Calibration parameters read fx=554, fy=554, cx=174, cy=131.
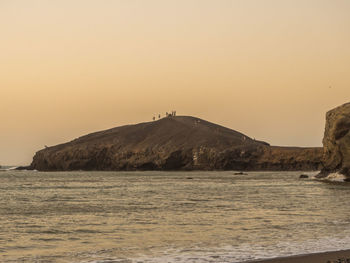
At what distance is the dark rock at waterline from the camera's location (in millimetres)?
95062

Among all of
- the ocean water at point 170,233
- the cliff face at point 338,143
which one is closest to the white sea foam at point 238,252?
the ocean water at point 170,233

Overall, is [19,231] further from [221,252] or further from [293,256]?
[293,256]

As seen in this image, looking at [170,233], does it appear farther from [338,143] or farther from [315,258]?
[338,143]

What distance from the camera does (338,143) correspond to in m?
97.2

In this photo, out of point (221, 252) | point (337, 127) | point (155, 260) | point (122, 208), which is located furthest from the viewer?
point (337, 127)

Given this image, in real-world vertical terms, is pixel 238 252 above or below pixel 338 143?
below

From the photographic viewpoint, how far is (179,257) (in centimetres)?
1920

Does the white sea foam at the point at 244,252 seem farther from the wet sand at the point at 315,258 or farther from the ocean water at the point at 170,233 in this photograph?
the wet sand at the point at 315,258

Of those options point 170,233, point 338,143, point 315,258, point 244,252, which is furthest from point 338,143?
point 315,258

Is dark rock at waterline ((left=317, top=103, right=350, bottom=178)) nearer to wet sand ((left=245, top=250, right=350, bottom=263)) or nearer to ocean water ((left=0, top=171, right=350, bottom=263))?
ocean water ((left=0, top=171, right=350, bottom=263))

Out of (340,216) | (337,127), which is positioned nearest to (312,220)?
(340,216)

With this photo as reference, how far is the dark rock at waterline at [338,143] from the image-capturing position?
95062 mm

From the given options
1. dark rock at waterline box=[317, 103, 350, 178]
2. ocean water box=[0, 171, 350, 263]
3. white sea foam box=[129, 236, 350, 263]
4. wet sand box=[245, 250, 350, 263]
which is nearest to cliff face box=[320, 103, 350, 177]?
dark rock at waterline box=[317, 103, 350, 178]

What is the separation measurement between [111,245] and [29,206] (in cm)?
2351
